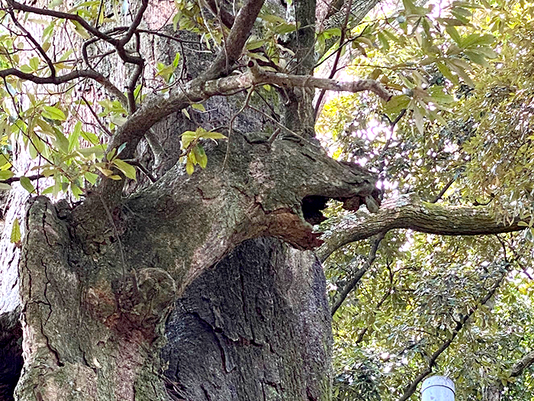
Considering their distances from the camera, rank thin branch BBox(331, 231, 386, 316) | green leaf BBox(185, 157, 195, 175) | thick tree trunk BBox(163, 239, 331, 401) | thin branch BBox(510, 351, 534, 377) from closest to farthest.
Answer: green leaf BBox(185, 157, 195, 175), thick tree trunk BBox(163, 239, 331, 401), thin branch BBox(331, 231, 386, 316), thin branch BBox(510, 351, 534, 377)

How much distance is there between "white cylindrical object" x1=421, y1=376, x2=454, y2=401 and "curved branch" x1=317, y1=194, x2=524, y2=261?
653 mm

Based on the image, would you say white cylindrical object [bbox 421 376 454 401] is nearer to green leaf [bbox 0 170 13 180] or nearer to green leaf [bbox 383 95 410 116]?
green leaf [bbox 383 95 410 116]

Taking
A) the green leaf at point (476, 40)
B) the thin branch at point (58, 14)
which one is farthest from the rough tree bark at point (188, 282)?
the green leaf at point (476, 40)

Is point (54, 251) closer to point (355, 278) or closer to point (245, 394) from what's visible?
point (245, 394)

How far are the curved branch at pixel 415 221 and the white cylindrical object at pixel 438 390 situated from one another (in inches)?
25.7

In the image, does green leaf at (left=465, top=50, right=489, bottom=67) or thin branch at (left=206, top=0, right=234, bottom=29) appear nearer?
green leaf at (left=465, top=50, right=489, bottom=67)

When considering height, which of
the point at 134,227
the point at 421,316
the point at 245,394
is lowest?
the point at 245,394

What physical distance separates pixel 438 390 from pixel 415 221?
2.52ft

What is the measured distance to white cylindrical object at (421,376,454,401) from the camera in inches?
88.9

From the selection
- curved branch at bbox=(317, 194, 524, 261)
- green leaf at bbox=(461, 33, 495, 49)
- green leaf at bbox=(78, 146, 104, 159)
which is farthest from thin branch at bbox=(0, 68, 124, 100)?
curved branch at bbox=(317, 194, 524, 261)

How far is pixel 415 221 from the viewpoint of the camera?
2842mm

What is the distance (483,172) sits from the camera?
297 cm

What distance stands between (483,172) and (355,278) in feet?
4.83

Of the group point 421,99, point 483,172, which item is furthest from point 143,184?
point 483,172
